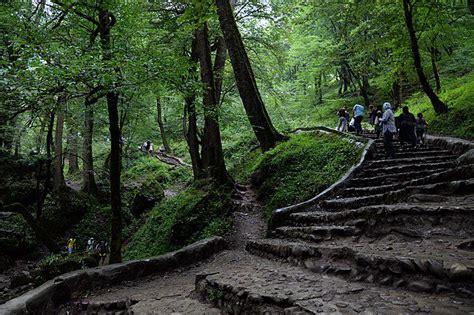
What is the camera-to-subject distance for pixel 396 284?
10.6 feet

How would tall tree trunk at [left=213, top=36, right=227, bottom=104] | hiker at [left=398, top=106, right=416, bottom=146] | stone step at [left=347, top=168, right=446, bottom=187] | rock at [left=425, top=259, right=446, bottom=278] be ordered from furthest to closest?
1. tall tree trunk at [left=213, top=36, right=227, bottom=104]
2. hiker at [left=398, top=106, right=416, bottom=146]
3. stone step at [left=347, top=168, right=446, bottom=187]
4. rock at [left=425, top=259, right=446, bottom=278]

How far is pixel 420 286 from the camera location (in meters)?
3.01

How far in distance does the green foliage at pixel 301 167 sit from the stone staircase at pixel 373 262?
73.0 inches

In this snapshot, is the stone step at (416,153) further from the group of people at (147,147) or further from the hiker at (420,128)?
the group of people at (147,147)

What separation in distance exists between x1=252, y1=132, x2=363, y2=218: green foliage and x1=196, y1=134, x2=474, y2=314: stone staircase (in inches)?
73.0

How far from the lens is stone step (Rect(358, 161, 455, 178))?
760 centimetres

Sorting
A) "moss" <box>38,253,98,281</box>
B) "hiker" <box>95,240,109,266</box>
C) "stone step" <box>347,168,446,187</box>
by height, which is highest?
"stone step" <box>347,168,446,187</box>

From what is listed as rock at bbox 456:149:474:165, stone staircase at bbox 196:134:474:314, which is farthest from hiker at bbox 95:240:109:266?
rock at bbox 456:149:474:165

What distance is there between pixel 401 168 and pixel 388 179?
773 mm

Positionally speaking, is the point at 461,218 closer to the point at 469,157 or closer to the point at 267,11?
the point at 469,157

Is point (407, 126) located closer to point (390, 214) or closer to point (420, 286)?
point (390, 214)

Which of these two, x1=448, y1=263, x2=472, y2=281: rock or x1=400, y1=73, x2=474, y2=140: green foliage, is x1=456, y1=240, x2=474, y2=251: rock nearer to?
x1=448, y1=263, x2=472, y2=281: rock

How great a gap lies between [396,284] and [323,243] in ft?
7.10

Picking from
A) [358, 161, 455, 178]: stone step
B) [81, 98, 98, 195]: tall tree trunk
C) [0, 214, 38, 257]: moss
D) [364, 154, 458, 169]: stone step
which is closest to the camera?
[358, 161, 455, 178]: stone step
